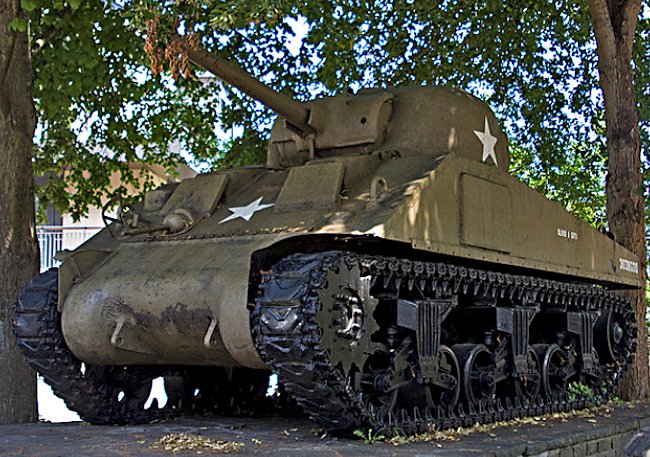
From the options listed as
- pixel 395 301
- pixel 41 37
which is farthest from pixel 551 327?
pixel 41 37

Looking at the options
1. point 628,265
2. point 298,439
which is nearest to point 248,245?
point 298,439

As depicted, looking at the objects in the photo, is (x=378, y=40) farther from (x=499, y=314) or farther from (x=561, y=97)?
(x=499, y=314)

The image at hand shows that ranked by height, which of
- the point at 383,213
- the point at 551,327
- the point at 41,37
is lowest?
the point at 551,327

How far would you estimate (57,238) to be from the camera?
959 inches

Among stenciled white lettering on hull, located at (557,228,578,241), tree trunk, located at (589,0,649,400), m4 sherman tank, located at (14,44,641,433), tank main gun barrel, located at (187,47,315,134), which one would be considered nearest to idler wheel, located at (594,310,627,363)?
tree trunk, located at (589,0,649,400)

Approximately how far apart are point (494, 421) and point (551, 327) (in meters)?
2.72

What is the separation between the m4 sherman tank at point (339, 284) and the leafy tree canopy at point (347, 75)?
156 inches

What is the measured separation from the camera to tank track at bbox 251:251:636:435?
7238mm

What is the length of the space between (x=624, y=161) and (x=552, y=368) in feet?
11.9

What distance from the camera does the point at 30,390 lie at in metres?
10.5

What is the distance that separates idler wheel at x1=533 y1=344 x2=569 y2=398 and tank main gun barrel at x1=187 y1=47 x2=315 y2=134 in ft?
12.3

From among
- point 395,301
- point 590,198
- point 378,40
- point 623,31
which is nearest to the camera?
point 395,301

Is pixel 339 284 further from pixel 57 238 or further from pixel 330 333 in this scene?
pixel 57 238

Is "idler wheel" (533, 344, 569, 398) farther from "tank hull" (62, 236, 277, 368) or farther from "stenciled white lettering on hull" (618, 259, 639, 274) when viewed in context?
"tank hull" (62, 236, 277, 368)
